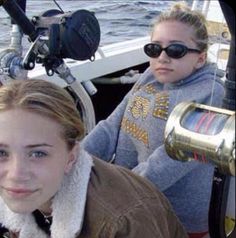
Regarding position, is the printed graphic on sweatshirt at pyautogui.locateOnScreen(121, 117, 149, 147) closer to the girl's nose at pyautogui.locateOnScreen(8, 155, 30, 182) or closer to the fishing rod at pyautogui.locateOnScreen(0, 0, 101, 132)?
the fishing rod at pyautogui.locateOnScreen(0, 0, 101, 132)

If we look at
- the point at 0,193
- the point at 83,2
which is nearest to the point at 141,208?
the point at 0,193

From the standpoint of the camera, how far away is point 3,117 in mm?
1153

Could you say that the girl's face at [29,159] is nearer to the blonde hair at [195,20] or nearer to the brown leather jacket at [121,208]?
the brown leather jacket at [121,208]

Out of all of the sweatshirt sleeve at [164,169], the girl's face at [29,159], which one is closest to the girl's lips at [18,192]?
the girl's face at [29,159]

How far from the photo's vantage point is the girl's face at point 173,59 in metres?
1.67

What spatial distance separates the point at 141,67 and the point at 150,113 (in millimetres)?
1365

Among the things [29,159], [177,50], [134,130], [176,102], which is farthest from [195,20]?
[29,159]

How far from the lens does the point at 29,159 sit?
A: 1.13 meters

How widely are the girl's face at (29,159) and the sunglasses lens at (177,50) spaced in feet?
2.02

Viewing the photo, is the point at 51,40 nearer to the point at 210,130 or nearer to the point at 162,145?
the point at 162,145

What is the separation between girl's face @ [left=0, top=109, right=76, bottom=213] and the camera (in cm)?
112

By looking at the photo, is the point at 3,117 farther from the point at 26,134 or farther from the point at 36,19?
the point at 36,19

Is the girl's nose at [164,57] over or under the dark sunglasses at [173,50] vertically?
under

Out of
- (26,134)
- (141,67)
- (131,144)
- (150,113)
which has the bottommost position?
(141,67)
